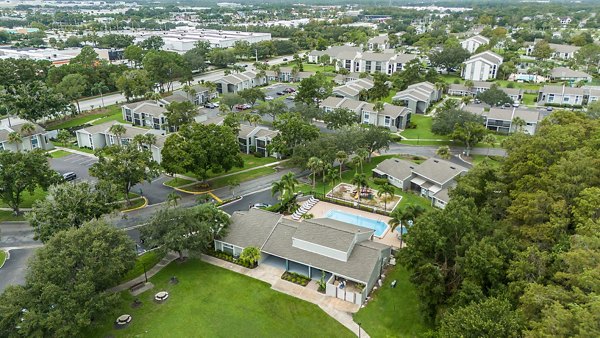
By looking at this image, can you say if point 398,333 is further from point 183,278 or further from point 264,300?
point 183,278

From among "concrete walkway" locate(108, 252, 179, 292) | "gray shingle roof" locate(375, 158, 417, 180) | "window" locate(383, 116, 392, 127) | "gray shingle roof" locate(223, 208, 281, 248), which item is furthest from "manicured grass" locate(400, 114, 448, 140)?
"concrete walkway" locate(108, 252, 179, 292)

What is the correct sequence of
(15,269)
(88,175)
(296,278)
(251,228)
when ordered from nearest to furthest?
(296,278) → (15,269) → (251,228) → (88,175)

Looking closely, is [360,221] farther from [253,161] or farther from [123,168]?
[123,168]

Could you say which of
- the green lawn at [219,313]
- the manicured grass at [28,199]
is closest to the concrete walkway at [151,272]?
the green lawn at [219,313]

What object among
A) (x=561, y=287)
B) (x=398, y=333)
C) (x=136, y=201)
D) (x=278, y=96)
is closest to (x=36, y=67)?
(x=278, y=96)

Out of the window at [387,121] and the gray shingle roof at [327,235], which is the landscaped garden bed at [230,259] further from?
the window at [387,121]

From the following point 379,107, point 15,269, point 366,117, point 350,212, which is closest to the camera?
point 15,269

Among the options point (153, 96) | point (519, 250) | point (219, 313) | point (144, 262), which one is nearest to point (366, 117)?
point (153, 96)
